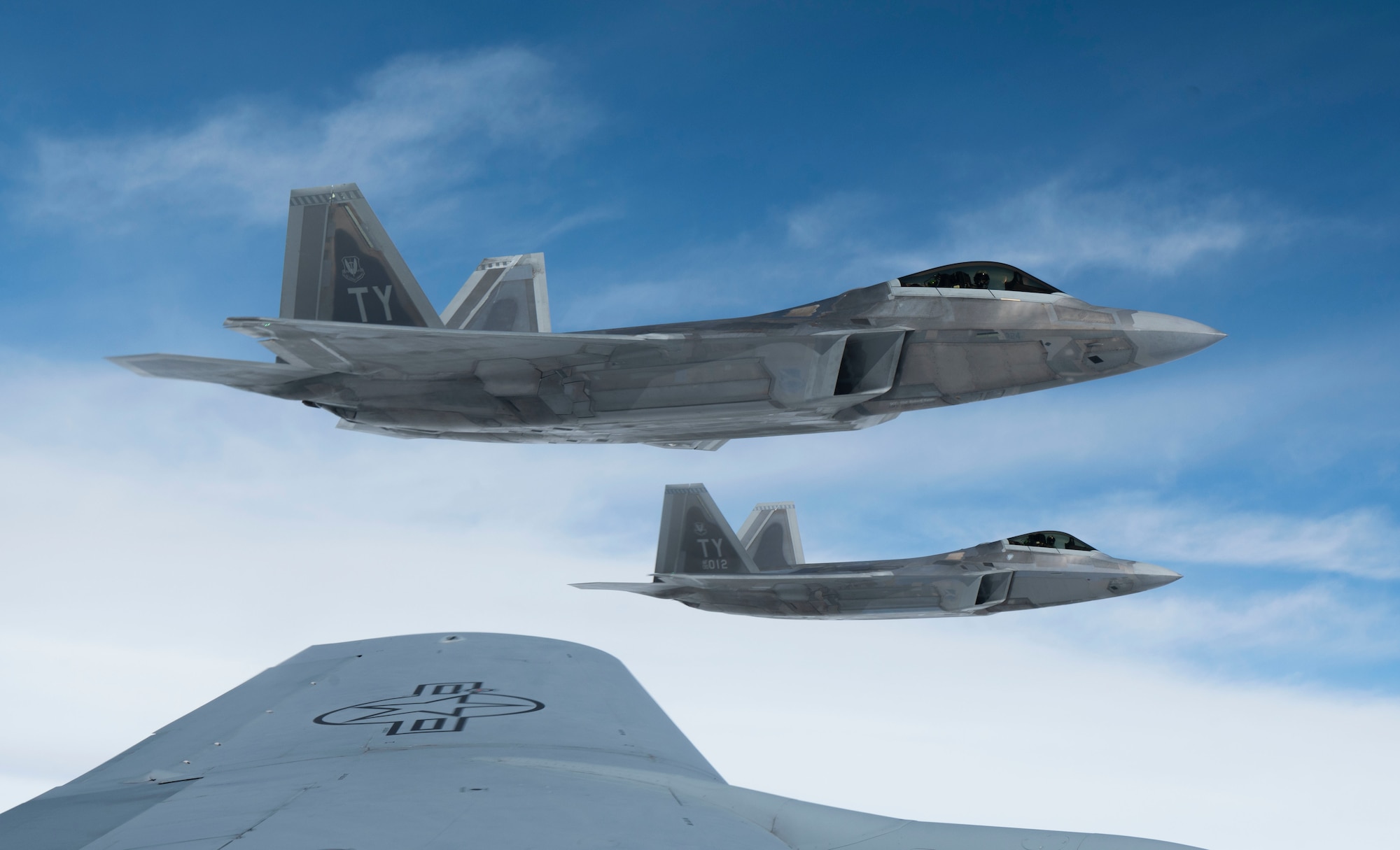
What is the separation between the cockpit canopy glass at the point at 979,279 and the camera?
13344mm

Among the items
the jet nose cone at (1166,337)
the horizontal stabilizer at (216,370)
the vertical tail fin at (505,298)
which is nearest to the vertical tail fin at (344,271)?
the horizontal stabilizer at (216,370)

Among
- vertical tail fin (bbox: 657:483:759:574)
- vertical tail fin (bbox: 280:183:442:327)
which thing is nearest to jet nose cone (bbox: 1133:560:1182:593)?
vertical tail fin (bbox: 657:483:759:574)

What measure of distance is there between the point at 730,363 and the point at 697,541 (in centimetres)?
1779

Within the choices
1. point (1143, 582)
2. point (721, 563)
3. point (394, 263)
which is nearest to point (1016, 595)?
point (1143, 582)

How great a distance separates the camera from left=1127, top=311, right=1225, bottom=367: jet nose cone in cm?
1227

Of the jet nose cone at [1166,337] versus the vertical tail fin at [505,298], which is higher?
the vertical tail fin at [505,298]

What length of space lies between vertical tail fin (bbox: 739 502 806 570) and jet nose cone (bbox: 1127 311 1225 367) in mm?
25376

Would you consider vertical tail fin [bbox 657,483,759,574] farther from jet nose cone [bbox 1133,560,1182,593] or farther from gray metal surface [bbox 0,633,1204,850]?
gray metal surface [bbox 0,633,1204,850]

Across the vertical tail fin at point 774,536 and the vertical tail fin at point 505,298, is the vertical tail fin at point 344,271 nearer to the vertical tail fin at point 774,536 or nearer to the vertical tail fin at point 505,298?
the vertical tail fin at point 505,298

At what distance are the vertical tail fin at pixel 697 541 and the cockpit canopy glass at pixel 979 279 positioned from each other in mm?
17856

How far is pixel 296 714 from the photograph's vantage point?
34.1 feet

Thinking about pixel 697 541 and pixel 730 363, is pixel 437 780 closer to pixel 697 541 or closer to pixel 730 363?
pixel 730 363

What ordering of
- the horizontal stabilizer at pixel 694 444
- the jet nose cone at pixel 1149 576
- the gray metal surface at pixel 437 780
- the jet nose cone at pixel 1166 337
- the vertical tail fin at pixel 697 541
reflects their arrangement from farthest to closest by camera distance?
the vertical tail fin at pixel 697 541 < the jet nose cone at pixel 1149 576 < the horizontal stabilizer at pixel 694 444 < the jet nose cone at pixel 1166 337 < the gray metal surface at pixel 437 780

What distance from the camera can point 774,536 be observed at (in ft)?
122
